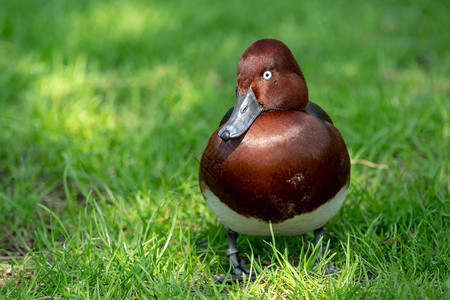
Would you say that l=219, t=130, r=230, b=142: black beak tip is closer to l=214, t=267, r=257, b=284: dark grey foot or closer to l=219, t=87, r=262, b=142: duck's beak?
l=219, t=87, r=262, b=142: duck's beak

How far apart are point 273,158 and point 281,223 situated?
0.31m

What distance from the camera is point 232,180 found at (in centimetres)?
237

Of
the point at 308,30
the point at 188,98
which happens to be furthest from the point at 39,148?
the point at 308,30

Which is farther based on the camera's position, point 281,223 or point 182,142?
point 182,142

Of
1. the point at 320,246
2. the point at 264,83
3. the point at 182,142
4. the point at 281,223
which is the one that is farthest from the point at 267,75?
the point at 182,142

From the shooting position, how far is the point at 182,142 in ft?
12.6

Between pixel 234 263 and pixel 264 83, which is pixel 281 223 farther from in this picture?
pixel 264 83

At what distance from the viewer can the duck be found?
232cm

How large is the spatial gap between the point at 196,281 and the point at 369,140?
1714 mm

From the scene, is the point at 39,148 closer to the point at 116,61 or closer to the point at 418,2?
the point at 116,61

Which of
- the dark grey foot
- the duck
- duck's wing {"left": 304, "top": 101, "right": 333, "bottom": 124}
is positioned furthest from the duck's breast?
the dark grey foot

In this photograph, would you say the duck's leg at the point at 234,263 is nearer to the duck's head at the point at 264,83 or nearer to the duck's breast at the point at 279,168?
the duck's breast at the point at 279,168

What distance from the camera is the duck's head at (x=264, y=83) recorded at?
2430mm

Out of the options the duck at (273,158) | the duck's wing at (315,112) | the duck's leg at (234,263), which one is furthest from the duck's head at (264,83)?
the duck's leg at (234,263)
